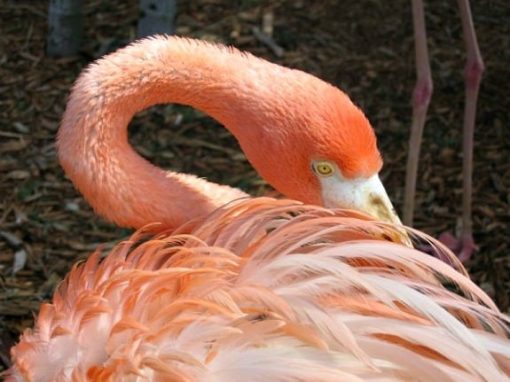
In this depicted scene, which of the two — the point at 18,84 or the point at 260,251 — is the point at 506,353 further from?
the point at 18,84

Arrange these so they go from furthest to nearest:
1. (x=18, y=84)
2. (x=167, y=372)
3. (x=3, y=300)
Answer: (x=18, y=84), (x=3, y=300), (x=167, y=372)

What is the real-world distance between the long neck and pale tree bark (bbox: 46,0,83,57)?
2.33 meters

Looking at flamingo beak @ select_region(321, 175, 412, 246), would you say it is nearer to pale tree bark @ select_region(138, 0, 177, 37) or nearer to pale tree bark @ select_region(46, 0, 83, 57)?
pale tree bark @ select_region(138, 0, 177, 37)

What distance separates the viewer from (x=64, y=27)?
4969 mm

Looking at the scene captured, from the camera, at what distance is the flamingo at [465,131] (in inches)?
156

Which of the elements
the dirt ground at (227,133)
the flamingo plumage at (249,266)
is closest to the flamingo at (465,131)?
the dirt ground at (227,133)

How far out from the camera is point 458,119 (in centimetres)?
483

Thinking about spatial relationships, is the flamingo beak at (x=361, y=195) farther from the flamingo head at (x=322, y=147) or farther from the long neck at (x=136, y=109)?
the long neck at (x=136, y=109)

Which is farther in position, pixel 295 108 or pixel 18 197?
pixel 18 197

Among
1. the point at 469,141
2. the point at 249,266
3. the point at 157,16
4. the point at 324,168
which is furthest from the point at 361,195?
the point at 157,16

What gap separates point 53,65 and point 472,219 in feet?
7.59

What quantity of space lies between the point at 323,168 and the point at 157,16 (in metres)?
2.35

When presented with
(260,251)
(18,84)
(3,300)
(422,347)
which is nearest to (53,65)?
(18,84)

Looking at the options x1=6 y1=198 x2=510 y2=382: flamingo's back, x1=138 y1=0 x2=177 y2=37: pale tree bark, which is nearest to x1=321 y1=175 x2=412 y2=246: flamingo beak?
x1=6 y1=198 x2=510 y2=382: flamingo's back
